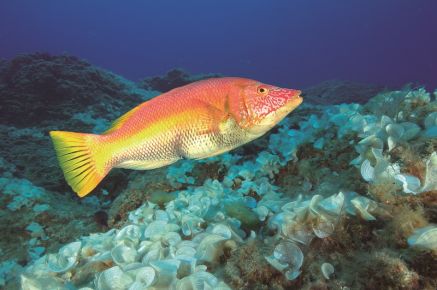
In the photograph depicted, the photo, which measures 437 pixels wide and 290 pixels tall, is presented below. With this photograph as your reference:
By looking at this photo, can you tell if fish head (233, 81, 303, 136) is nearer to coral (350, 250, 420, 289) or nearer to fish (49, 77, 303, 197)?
fish (49, 77, 303, 197)

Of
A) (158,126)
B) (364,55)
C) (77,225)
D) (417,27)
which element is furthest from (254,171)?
(417,27)

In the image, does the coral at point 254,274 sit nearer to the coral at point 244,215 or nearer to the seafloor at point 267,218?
the seafloor at point 267,218

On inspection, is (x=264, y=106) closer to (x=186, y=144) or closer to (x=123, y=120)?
(x=186, y=144)

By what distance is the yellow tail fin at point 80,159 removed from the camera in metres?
2.44

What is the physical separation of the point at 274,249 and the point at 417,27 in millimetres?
142869

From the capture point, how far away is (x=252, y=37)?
155000mm

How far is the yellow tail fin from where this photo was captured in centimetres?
244

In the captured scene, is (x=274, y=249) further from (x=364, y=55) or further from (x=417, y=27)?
(x=417, y=27)

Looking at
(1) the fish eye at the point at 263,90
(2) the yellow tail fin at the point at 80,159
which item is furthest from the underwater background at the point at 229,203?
(1) the fish eye at the point at 263,90

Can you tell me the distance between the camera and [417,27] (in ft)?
365

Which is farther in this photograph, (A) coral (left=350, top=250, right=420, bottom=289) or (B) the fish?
(B) the fish

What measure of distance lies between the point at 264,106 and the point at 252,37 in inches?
6488

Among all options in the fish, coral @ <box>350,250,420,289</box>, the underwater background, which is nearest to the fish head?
the fish

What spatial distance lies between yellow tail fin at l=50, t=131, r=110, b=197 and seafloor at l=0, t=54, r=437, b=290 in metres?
0.53
